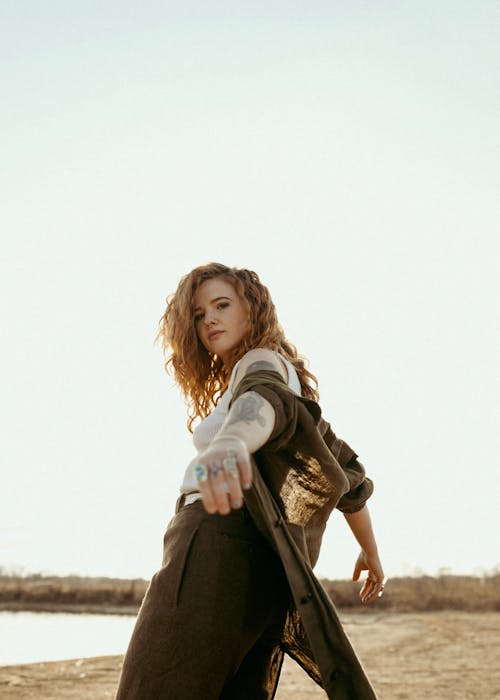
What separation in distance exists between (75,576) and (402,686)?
7844mm

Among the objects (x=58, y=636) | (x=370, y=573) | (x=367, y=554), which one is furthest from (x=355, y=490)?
(x=58, y=636)

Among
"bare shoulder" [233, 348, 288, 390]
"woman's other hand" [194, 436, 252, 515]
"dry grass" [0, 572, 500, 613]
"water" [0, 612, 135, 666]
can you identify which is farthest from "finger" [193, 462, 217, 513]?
"dry grass" [0, 572, 500, 613]

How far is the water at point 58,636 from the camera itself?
6.32 m

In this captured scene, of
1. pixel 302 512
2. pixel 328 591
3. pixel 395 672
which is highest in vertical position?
pixel 302 512

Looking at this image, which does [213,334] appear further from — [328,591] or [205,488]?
[328,591]

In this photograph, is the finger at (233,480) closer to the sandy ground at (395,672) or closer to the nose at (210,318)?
the nose at (210,318)

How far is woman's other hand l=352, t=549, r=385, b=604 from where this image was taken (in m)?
2.36

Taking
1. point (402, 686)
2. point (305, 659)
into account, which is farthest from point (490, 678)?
point (305, 659)

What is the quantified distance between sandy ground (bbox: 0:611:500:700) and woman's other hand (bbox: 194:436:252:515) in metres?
3.74

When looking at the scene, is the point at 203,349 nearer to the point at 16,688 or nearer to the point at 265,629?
the point at 265,629

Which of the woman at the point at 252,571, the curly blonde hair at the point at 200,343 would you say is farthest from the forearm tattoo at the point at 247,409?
the curly blonde hair at the point at 200,343

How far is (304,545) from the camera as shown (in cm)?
174

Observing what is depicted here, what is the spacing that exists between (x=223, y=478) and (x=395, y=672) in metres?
4.59

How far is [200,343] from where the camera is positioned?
237 cm
